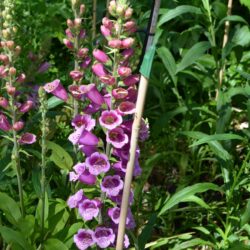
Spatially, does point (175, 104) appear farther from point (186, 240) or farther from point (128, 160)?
point (128, 160)

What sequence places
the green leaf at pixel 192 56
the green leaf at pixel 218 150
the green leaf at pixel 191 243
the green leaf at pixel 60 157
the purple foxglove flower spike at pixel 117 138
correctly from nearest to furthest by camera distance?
the purple foxglove flower spike at pixel 117 138 < the green leaf at pixel 60 157 < the green leaf at pixel 191 243 < the green leaf at pixel 218 150 < the green leaf at pixel 192 56

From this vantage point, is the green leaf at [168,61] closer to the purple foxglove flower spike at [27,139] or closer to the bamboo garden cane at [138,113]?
the purple foxglove flower spike at [27,139]

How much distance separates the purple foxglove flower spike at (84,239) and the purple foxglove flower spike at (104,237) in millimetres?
27

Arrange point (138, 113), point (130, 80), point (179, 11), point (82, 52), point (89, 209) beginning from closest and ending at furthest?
1. point (138, 113)
2. point (130, 80)
3. point (89, 209)
4. point (82, 52)
5. point (179, 11)

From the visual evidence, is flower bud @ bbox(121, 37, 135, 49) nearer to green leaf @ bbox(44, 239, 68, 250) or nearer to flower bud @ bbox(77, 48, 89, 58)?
flower bud @ bbox(77, 48, 89, 58)

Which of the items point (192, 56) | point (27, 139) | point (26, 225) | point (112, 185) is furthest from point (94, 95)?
point (192, 56)

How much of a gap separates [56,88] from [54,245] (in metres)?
0.65

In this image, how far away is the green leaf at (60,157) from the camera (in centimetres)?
258

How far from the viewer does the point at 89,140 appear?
7.14 ft

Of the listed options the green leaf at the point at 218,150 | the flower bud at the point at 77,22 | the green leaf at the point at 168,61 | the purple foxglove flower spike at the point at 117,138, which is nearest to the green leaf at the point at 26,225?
the purple foxglove flower spike at the point at 117,138

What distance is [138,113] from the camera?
78.9 inches

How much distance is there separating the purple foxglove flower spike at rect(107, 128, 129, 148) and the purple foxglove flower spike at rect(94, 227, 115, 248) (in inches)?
14.9

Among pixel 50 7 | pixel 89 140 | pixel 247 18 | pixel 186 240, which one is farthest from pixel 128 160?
pixel 247 18

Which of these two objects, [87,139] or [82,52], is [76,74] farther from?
[87,139]
